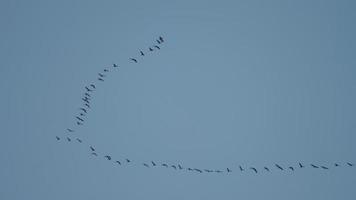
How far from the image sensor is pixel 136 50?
1.59m

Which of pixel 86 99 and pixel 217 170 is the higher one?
pixel 86 99

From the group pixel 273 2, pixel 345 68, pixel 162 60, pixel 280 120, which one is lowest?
pixel 280 120

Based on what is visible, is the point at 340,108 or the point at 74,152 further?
the point at 74,152

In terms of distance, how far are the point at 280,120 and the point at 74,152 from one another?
2.87 ft

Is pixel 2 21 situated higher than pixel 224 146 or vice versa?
pixel 2 21

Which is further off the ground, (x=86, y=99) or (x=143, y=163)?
(x=86, y=99)

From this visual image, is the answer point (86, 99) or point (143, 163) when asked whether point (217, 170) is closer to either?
point (143, 163)

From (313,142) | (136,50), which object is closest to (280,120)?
(313,142)

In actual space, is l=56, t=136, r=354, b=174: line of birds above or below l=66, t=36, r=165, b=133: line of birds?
below

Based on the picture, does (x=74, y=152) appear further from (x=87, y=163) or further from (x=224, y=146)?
(x=224, y=146)

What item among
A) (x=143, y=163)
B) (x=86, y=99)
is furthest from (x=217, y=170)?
(x=86, y=99)

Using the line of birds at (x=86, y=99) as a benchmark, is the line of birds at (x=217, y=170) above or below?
below

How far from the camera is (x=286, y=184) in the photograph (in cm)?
153

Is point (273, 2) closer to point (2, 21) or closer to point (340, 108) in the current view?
point (340, 108)
